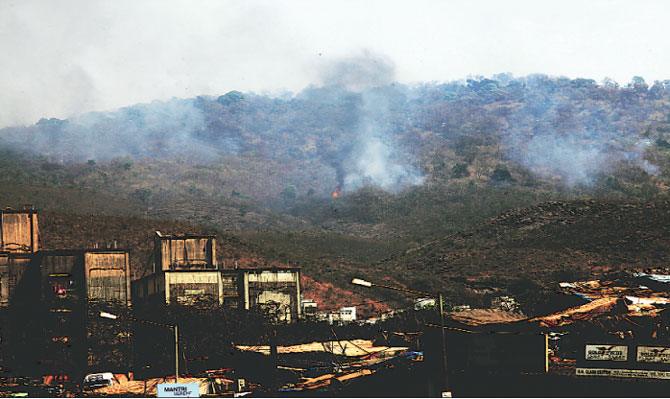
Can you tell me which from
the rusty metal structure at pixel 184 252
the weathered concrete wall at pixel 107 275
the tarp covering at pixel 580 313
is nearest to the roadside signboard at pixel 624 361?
the tarp covering at pixel 580 313

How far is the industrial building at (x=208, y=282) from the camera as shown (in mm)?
119688

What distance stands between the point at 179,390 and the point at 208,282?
58862 mm

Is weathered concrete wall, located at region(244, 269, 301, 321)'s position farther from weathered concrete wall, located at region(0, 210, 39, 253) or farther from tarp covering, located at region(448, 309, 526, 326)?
tarp covering, located at region(448, 309, 526, 326)

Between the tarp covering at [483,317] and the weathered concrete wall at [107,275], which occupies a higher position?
the weathered concrete wall at [107,275]

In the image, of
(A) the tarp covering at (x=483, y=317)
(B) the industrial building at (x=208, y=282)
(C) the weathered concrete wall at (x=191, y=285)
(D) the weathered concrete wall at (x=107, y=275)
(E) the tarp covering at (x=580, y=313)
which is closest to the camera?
(A) the tarp covering at (x=483, y=317)

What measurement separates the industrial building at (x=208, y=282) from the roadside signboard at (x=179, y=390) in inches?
2137

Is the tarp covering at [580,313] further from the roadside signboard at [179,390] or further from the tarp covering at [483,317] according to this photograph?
the roadside signboard at [179,390]

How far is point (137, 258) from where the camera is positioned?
154375 mm

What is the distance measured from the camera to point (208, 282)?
122 meters

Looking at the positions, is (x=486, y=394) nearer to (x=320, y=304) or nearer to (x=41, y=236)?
(x=320, y=304)

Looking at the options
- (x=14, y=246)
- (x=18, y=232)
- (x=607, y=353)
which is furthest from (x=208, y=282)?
(x=607, y=353)

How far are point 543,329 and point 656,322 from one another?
7.67 m

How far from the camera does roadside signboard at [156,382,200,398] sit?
206ft

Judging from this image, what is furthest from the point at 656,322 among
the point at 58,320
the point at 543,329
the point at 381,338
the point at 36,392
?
the point at 58,320
